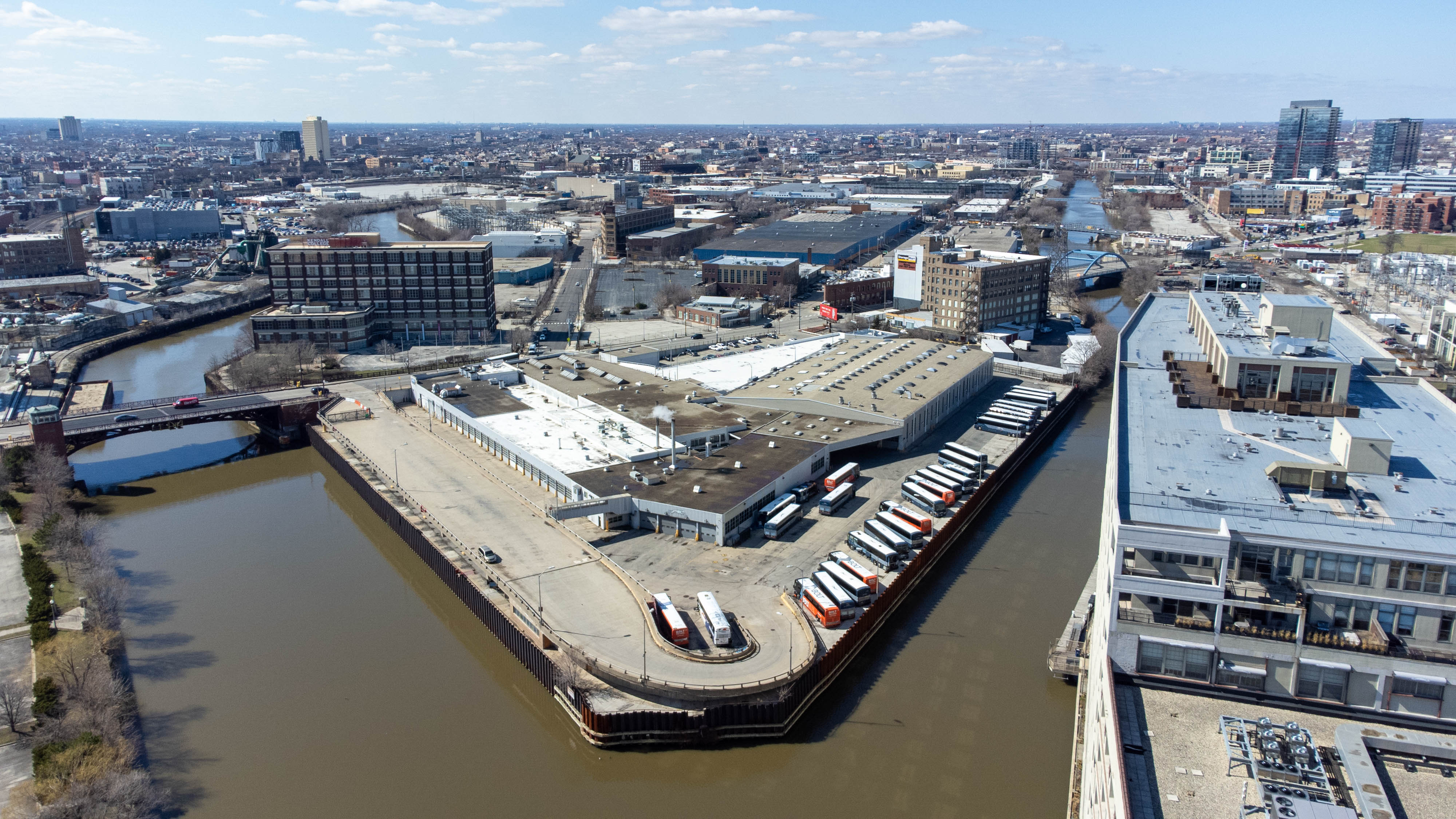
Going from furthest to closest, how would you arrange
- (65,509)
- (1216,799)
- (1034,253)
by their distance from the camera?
(1034,253)
(65,509)
(1216,799)

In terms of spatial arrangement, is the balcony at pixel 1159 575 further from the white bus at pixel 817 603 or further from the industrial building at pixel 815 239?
the industrial building at pixel 815 239

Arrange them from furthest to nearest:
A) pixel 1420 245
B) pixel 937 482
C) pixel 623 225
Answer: pixel 623 225
pixel 1420 245
pixel 937 482

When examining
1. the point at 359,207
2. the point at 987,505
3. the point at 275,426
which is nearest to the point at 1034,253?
the point at 987,505

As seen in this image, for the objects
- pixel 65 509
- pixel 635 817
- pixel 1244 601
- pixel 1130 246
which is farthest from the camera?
pixel 1130 246

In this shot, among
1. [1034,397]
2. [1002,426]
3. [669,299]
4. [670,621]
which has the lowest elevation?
[670,621]

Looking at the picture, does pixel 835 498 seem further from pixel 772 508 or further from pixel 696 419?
pixel 696 419

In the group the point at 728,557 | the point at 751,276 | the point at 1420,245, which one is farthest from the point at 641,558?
the point at 1420,245

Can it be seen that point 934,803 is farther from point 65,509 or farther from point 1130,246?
point 1130,246
